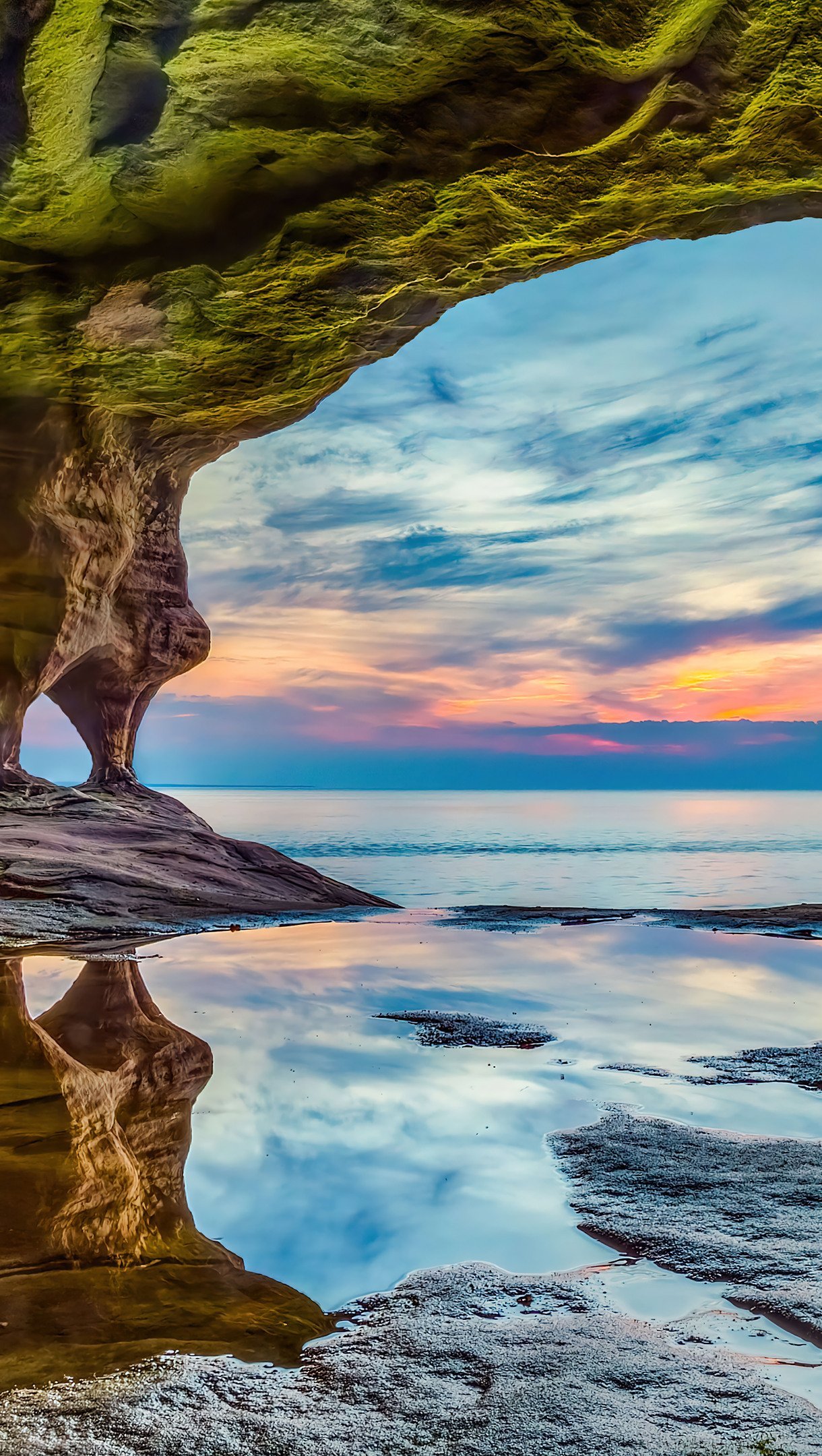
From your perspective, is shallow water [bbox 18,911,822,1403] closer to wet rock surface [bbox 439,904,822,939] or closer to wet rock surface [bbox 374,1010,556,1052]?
wet rock surface [bbox 374,1010,556,1052]

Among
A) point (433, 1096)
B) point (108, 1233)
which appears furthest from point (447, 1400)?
point (433, 1096)

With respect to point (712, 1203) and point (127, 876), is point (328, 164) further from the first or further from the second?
point (127, 876)

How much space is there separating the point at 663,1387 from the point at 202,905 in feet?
33.7

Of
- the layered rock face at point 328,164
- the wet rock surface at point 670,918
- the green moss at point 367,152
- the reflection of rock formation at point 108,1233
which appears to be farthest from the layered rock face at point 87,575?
the reflection of rock formation at point 108,1233

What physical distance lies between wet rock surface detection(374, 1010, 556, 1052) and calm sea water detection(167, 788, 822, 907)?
1301cm

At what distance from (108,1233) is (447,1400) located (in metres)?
1.38

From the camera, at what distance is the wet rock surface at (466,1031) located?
5.30m

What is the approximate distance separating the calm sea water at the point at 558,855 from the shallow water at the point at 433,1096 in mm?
11512

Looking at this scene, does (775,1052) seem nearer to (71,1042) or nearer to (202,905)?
(71,1042)

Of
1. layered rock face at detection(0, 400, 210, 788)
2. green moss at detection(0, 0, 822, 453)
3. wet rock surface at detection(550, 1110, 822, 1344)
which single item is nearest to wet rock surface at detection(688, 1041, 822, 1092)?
wet rock surface at detection(550, 1110, 822, 1344)

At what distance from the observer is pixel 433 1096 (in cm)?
419

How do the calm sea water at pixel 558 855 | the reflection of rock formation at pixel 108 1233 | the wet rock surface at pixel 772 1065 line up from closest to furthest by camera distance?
1. the reflection of rock formation at pixel 108 1233
2. the wet rock surface at pixel 772 1065
3. the calm sea water at pixel 558 855

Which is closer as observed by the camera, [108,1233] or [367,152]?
[108,1233]

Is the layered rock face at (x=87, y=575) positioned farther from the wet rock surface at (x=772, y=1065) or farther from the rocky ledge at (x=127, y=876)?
the wet rock surface at (x=772, y=1065)
